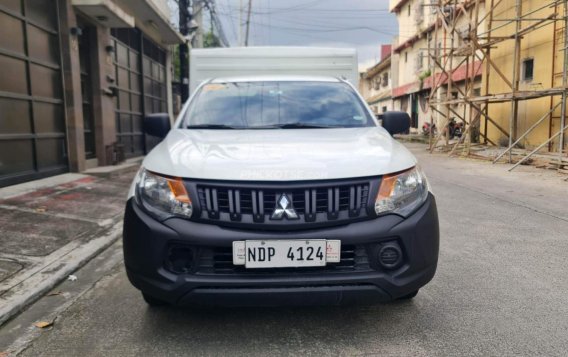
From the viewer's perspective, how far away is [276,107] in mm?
3967

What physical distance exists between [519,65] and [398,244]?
51.7 feet

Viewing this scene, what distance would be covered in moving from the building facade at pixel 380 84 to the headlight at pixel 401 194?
3428cm

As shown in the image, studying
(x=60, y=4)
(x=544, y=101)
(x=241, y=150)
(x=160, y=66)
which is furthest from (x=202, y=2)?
(x=241, y=150)

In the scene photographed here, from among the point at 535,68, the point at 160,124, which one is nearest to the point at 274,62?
the point at 160,124

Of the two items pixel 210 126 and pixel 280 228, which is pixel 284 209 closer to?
pixel 280 228

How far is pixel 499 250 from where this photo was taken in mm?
4754

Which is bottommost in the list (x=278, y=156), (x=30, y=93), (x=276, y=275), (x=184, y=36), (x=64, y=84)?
(x=276, y=275)

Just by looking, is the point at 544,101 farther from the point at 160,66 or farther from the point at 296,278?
the point at 296,278

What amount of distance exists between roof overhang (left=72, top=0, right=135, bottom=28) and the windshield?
6.55 metres

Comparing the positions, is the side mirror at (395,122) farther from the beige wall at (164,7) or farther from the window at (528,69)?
the window at (528,69)

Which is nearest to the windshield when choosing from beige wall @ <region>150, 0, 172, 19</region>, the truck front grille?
the truck front grille

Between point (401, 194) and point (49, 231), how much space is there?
13.5 ft

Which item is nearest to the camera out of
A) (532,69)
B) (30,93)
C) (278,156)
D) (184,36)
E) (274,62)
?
(278,156)

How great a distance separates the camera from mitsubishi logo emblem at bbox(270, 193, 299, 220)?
2584mm
